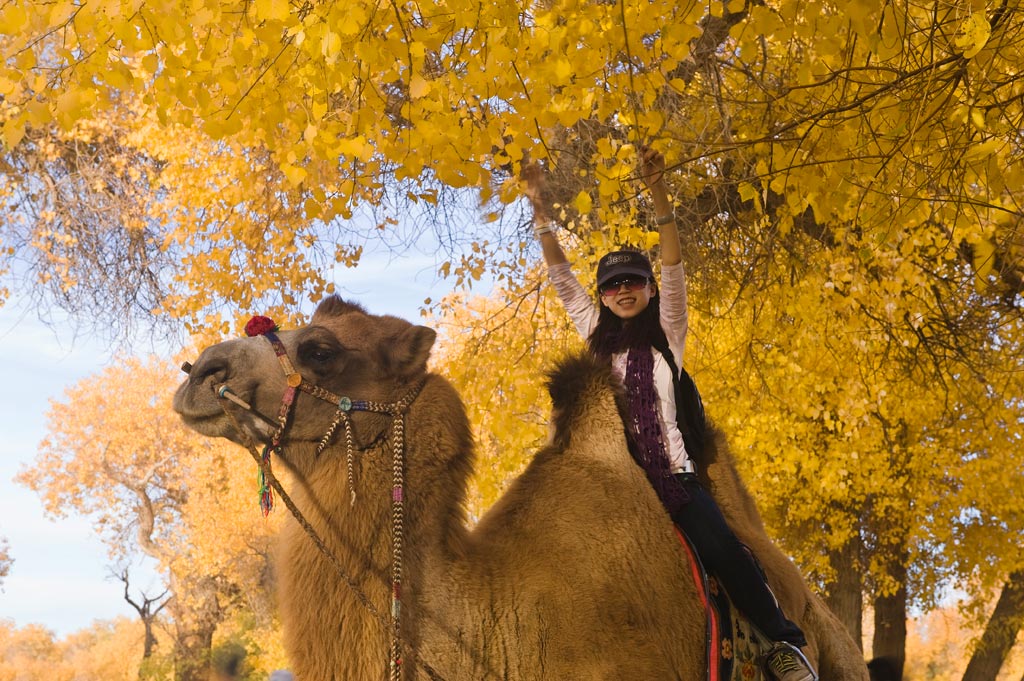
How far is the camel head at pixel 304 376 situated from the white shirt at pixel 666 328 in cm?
104

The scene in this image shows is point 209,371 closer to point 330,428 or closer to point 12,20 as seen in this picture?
point 330,428

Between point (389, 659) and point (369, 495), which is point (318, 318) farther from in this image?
point (389, 659)

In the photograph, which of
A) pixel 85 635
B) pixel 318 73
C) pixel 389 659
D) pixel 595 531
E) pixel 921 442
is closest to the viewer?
pixel 389 659

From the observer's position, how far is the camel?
3.74 meters

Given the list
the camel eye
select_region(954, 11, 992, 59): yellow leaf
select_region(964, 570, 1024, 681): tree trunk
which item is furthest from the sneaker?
select_region(964, 570, 1024, 681): tree trunk

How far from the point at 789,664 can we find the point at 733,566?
0.49 metres

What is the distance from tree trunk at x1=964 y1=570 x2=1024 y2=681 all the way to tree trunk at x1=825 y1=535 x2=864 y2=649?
9.65 ft

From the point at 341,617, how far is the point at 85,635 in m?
65.5

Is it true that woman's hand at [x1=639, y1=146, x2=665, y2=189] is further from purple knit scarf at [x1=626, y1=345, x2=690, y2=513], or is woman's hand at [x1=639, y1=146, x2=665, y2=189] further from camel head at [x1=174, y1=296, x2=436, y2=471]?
camel head at [x1=174, y1=296, x2=436, y2=471]

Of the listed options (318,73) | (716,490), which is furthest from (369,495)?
(318,73)

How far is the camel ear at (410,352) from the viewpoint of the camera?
432 cm

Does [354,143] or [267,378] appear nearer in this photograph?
[267,378]

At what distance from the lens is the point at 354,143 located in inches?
187

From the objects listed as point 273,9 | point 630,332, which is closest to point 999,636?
point 630,332
